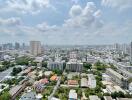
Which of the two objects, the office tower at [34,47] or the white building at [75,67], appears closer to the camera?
the white building at [75,67]

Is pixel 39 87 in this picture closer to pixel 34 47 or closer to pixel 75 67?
pixel 75 67

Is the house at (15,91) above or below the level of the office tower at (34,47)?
below

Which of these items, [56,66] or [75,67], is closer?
[75,67]

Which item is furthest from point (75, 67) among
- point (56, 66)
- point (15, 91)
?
point (15, 91)

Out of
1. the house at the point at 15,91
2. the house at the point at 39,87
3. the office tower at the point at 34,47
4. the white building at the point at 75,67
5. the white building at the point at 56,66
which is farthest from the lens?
the office tower at the point at 34,47

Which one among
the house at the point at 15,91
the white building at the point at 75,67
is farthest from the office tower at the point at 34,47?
the house at the point at 15,91

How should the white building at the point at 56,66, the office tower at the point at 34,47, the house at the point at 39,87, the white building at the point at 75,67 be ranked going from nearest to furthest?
the house at the point at 39,87 → the white building at the point at 75,67 → the white building at the point at 56,66 → the office tower at the point at 34,47

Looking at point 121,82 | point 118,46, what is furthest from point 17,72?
point 118,46

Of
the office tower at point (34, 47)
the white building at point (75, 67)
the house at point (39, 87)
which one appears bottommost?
the house at point (39, 87)

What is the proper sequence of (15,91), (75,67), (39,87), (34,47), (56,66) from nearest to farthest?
1. (15,91)
2. (39,87)
3. (75,67)
4. (56,66)
5. (34,47)

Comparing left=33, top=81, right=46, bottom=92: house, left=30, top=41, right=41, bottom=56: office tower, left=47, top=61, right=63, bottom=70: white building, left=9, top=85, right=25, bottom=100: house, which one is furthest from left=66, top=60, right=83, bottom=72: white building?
left=30, top=41, right=41, bottom=56: office tower

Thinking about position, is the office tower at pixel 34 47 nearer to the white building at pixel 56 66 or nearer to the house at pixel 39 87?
the white building at pixel 56 66

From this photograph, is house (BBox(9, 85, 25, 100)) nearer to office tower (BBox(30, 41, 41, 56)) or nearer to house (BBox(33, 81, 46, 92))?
house (BBox(33, 81, 46, 92))
